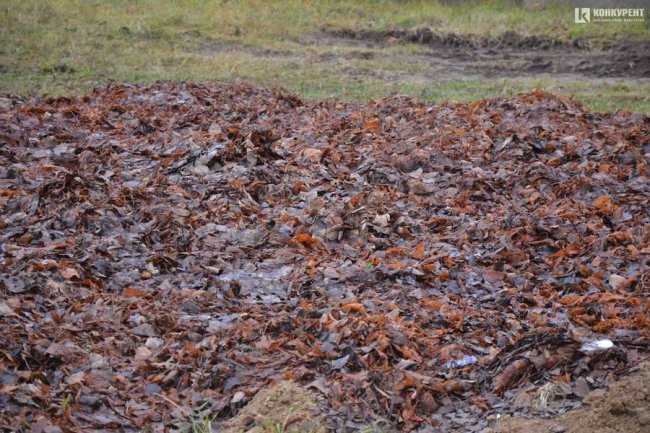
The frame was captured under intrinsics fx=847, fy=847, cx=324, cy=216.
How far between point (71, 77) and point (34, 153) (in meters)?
4.56

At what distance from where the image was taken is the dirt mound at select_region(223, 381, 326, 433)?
3.53 m

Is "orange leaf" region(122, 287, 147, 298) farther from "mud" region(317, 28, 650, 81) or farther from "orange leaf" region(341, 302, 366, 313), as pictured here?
"mud" region(317, 28, 650, 81)

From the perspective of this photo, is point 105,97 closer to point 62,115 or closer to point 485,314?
point 62,115

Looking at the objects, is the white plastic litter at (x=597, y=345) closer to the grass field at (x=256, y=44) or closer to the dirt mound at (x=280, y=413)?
the dirt mound at (x=280, y=413)

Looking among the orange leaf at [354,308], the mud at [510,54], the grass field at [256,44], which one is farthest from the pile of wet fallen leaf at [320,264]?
the mud at [510,54]

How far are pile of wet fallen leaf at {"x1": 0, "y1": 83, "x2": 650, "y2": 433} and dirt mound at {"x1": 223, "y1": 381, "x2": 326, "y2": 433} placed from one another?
63 mm

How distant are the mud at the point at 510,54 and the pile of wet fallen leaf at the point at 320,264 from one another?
15.0 ft

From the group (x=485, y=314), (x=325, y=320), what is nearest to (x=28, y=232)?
(x=325, y=320)

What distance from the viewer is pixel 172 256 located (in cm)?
504

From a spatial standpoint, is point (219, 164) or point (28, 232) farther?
point (219, 164)

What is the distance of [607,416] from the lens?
346cm

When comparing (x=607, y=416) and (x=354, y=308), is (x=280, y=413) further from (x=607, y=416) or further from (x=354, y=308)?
(x=607, y=416)

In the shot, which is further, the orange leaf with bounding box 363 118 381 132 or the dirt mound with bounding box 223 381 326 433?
the orange leaf with bounding box 363 118 381 132

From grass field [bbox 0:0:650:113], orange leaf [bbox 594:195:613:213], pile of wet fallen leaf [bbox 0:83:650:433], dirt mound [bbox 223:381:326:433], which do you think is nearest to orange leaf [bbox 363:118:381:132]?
pile of wet fallen leaf [bbox 0:83:650:433]
